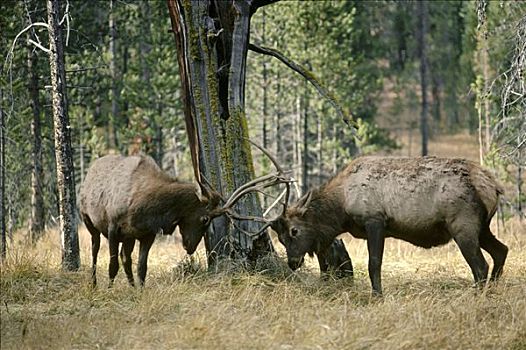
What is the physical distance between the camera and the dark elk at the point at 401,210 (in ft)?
31.5

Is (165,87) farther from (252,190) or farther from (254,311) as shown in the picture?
(254,311)

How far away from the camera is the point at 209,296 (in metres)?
9.09

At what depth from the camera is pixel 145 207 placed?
33.8ft

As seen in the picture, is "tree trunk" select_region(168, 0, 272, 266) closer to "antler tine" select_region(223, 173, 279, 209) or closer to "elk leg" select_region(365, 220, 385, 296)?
"antler tine" select_region(223, 173, 279, 209)

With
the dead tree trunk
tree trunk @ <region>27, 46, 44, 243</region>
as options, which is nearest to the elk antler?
the dead tree trunk

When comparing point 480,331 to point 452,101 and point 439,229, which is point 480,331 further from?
point 452,101

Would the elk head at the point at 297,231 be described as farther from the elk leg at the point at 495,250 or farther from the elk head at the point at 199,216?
the elk leg at the point at 495,250

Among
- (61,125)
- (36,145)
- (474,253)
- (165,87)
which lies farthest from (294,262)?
(165,87)

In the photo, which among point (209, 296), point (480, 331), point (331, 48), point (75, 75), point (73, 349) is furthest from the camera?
point (331, 48)

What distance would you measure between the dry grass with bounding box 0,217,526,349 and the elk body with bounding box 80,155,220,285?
52 centimetres

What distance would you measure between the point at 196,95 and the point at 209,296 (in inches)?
128

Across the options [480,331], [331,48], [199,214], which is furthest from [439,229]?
[331,48]

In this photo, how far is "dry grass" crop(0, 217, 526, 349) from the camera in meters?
7.16

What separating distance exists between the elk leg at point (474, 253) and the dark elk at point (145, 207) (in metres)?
2.60
